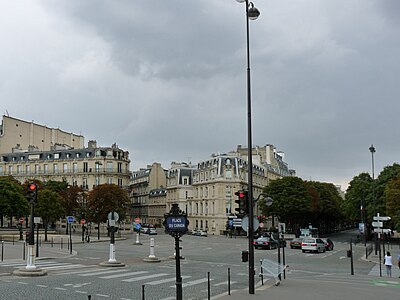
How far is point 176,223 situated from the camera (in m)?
13.1

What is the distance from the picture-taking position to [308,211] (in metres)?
85.3

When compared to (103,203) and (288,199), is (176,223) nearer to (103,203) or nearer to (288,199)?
(103,203)

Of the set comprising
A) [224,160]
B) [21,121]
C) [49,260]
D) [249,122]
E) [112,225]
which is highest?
[21,121]

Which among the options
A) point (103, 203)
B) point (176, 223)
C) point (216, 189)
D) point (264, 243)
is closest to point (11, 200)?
point (103, 203)

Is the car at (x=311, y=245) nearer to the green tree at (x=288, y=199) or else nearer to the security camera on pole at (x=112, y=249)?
the security camera on pole at (x=112, y=249)

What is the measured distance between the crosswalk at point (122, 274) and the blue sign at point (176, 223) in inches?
281

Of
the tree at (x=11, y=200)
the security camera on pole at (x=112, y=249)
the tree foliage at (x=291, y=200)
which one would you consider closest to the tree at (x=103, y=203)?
the tree at (x=11, y=200)

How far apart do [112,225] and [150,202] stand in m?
102

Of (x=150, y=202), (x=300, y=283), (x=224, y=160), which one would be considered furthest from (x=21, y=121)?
(x=300, y=283)

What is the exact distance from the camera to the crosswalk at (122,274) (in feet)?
68.6

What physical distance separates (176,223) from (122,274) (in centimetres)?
1149

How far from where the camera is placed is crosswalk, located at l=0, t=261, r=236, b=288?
20.9 m

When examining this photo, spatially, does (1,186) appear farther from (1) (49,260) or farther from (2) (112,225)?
(2) (112,225)

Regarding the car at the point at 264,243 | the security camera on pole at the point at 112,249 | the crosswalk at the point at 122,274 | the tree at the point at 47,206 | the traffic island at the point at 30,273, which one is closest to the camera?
the crosswalk at the point at 122,274
